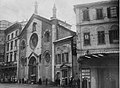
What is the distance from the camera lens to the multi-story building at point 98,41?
949 inches

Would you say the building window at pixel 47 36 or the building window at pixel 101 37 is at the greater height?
the building window at pixel 47 36

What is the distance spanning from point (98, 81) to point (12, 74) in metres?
23.2

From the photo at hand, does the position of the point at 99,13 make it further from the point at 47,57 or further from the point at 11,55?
the point at 11,55

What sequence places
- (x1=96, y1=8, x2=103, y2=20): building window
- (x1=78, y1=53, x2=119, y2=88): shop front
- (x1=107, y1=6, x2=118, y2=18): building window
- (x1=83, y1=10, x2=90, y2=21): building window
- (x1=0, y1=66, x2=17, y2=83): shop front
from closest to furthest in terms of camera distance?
(x1=78, y1=53, x2=119, y2=88): shop front → (x1=107, y1=6, x2=118, y2=18): building window → (x1=96, y1=8, x2=103, y2=20): building window → (x1=83, y1=10, x2=90, y2=21): building window → (x1=0, y1=66, x2=17, y2=83): shop front

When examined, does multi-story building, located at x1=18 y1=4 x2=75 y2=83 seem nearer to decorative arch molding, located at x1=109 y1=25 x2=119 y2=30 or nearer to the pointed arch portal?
the pointed arch portal

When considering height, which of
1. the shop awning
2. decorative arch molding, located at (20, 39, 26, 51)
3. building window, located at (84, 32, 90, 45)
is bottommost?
the shop awning

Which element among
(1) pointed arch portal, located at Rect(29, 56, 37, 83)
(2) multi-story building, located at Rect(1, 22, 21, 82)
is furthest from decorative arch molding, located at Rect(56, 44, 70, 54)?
(2) multi-story building, located at Rect(1, 22, 21, 82)

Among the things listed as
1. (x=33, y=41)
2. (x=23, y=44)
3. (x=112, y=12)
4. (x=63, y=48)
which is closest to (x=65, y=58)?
(x=63, y=48)

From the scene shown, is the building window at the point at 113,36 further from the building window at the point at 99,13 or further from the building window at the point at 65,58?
the building window at the point at 65,58

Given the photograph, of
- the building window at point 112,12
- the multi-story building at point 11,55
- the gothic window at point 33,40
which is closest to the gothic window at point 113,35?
the building window at point 112,12

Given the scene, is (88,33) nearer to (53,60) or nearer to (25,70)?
(53,60)

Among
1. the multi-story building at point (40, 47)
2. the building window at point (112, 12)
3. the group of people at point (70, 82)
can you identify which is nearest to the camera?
the building window at point (112, 12)

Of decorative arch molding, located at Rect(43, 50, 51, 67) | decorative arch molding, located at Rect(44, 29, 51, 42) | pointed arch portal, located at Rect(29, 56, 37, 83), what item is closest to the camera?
decorative arch molding, located at Rect(43, 50, 51, 67)

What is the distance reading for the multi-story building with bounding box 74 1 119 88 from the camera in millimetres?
24109
